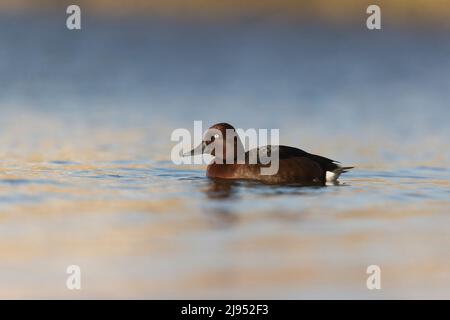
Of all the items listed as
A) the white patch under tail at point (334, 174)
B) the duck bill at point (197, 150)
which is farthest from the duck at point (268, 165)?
the duck bill at point (197, 150)

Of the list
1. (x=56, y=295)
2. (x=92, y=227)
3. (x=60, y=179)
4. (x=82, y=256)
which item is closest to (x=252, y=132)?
(x=60, y=179)

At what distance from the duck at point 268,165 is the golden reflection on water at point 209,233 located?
286mm

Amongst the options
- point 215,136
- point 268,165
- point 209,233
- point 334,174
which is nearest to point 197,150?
point 215,136

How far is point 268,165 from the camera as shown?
8.91m

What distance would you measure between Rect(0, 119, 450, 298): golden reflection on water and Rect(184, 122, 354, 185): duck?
286mm

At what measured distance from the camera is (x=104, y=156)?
10.3 metres

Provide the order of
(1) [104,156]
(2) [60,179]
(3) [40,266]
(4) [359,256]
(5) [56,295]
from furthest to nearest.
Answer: (1) [104,156] → (2) [60,179] → (4) [359,256] → (3) [40,266] → (5) [56,295]

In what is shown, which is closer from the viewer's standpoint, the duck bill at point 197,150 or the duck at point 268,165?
the duck at point 268,165

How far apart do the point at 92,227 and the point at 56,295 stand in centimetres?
163

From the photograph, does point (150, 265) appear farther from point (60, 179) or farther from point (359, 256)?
point (60, 179)

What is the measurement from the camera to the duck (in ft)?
28.8

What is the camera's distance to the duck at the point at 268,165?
8.79 meters

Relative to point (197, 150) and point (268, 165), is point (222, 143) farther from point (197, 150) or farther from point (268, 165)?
point (268, 165)

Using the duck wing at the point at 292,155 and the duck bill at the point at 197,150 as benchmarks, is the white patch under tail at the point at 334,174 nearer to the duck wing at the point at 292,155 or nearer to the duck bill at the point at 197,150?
the duck wing at the point at 292,155
